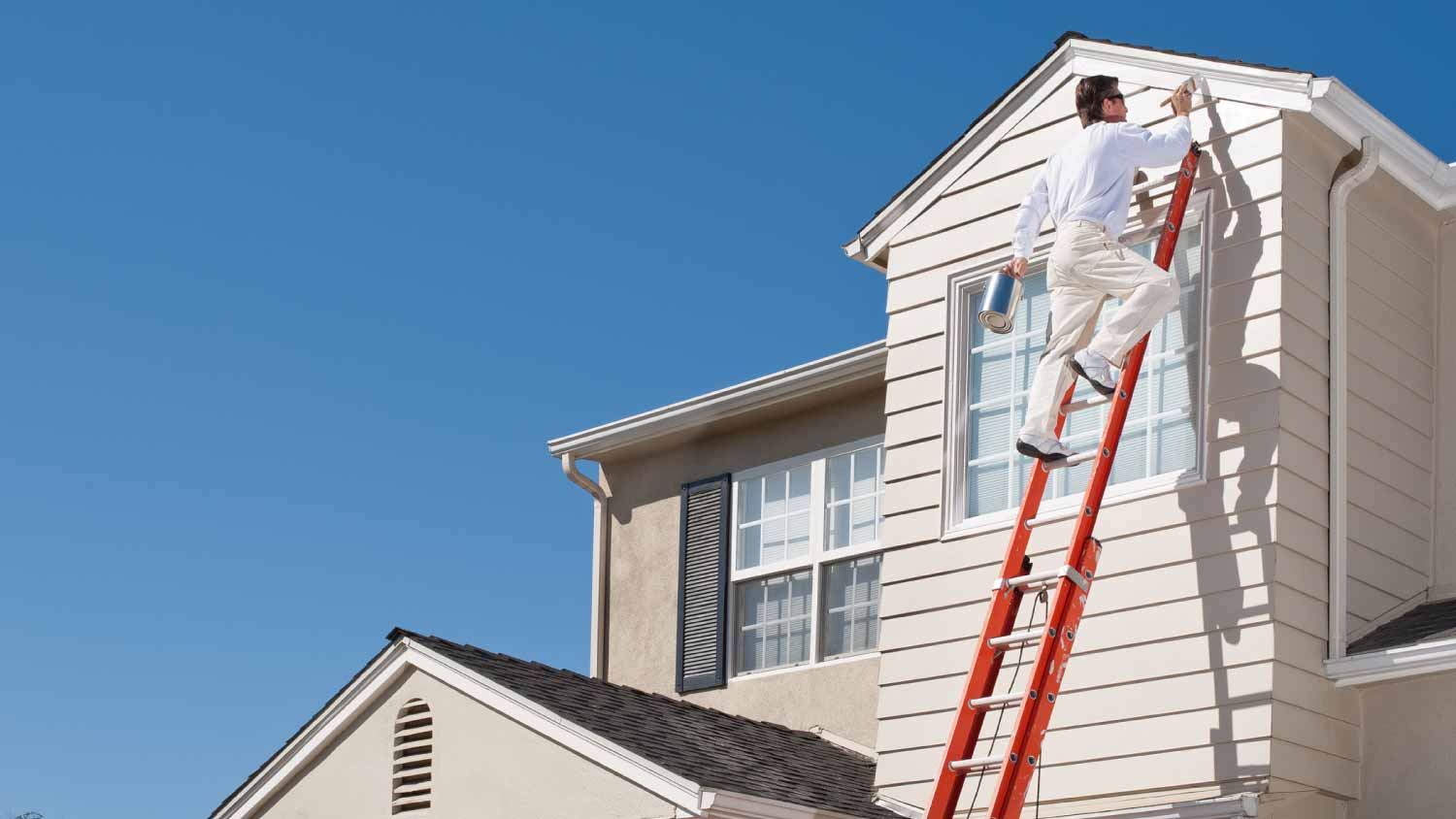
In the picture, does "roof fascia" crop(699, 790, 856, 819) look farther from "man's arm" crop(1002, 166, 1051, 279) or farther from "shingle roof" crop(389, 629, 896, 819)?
"man's arm" crop(1002, 166, 1051, 279)

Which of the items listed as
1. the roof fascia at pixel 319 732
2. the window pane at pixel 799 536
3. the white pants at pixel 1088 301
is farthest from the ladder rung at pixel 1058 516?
the window pane at pixel 799 536

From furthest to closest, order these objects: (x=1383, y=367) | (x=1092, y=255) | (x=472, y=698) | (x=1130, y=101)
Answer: (x=472, y=698) < (x=1130, y=101) < (x=1383, y=367) < (x=1092, y=255)

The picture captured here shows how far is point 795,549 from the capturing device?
1320 cm

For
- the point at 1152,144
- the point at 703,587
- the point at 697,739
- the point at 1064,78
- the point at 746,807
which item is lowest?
the point at 746,807

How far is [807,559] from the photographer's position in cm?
1305

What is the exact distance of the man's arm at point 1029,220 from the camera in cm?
892

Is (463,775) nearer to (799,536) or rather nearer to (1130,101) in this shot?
(799,536)

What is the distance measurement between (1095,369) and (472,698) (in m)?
3.86

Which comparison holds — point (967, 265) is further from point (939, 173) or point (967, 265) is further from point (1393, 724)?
point (1393, 724)

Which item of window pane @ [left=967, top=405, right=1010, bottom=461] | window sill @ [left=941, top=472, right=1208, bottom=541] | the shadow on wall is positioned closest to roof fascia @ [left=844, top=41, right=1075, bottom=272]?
window pane @ [left=967, top=405, right=1010, bottom=461]

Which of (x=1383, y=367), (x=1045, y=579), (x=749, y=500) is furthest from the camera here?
(x=749, y=500)

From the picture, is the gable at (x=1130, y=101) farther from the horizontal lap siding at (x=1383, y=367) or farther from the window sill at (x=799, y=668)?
the window sill at (x=799, y=668)

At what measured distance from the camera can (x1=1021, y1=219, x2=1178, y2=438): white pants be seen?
8.55 m

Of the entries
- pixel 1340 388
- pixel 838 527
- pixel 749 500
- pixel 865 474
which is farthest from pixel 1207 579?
pixel 749 500
